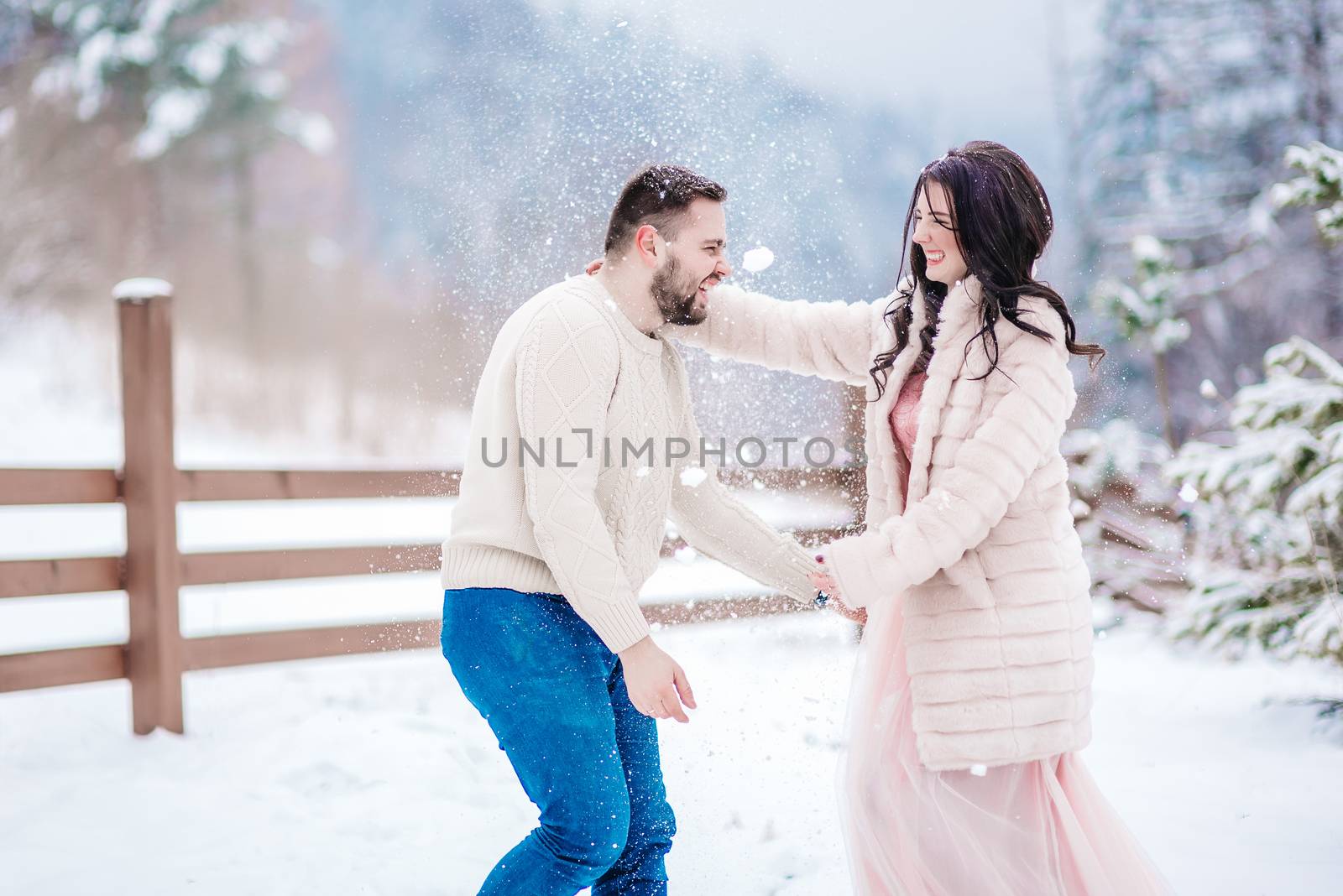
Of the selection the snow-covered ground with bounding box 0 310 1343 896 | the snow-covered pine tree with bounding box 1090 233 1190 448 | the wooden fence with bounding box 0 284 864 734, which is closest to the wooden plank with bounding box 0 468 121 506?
the wooden fence with bounding box 0 284 864 734

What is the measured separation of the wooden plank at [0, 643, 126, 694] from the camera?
374cm

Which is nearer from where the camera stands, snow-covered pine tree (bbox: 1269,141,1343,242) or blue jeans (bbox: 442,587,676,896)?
blue jeans (bbox: 442,587,676,896)

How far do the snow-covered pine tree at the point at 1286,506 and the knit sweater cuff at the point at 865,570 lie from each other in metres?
2.61

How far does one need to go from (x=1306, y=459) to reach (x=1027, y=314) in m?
2.87

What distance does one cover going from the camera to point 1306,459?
13.3 feet

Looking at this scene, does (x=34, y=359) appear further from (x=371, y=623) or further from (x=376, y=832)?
(x=376, y=832)

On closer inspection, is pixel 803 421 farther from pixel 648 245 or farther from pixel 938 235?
pixel 648 245

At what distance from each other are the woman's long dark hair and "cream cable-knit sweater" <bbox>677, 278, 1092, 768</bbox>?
3 cm

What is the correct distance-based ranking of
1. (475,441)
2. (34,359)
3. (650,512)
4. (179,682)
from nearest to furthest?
(475,441) → (650,512) → (179,682) → (34,359)

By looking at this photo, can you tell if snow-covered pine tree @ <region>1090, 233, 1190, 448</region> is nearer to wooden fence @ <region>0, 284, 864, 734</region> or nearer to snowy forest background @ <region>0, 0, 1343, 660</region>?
snowy forest background @ <region>0, 0, 1343, 660</region>

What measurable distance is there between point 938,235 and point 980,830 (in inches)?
46.1

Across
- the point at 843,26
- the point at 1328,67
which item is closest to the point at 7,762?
the point at 843,26

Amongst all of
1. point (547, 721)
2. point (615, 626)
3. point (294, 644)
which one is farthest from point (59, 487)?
point (615, 626)

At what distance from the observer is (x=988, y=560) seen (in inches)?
76.6
